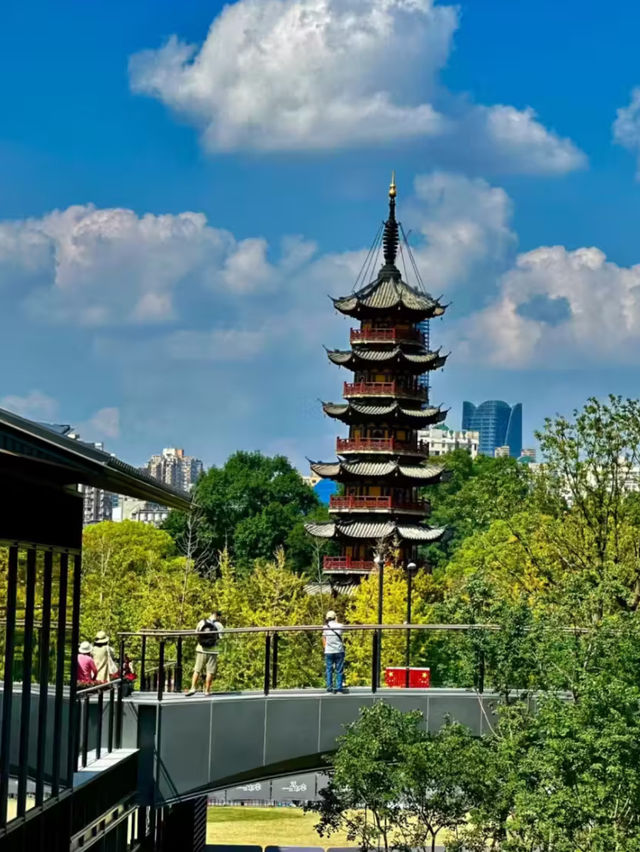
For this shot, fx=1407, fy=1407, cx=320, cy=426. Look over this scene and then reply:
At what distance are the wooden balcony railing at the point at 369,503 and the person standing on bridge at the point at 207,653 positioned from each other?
4137 cm

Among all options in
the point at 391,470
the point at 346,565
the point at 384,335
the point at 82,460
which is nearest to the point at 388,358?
the point at 384,335

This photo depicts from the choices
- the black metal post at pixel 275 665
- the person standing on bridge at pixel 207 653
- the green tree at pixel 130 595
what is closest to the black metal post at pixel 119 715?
the person standing on bridge at pixel 207 653

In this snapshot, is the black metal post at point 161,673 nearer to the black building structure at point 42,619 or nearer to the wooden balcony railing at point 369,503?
the black building structure at point 42,619

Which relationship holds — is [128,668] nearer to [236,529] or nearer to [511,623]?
[511,623]

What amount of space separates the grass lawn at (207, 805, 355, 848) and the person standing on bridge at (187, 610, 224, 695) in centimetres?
1376

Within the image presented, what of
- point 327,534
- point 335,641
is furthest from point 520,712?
point 327,534

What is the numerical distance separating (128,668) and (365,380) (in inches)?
1687

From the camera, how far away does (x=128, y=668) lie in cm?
2231

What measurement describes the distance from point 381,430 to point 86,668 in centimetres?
4598

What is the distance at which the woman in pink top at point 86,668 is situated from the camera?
18.3 metres

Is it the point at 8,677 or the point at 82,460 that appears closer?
the point at 82,460

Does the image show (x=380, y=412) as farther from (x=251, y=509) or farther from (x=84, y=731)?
(x=84, y=731)

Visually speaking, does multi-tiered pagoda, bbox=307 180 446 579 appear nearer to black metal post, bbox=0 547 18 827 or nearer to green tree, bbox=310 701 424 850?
green tree, bbox=310 701 424 850

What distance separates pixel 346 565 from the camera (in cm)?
6269
